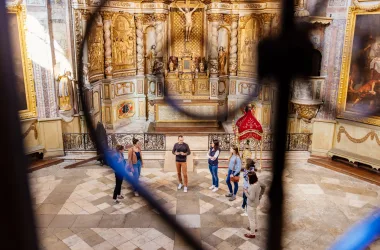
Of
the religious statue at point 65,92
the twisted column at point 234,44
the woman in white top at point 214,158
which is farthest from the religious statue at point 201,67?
the woman in white top at point 214,158

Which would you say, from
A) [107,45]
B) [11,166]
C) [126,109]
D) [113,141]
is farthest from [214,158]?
[126,109]

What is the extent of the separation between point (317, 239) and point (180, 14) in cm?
1227

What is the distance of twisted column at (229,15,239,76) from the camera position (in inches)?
640

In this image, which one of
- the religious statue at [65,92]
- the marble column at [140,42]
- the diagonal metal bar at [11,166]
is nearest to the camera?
the diagonal metal bar at [11,166]

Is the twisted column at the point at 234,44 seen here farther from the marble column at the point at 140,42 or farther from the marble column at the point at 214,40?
the marble column at the point at 140,42

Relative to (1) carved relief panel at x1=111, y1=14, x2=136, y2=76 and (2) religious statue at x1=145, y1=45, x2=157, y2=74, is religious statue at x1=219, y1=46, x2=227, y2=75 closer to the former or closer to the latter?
(2) religious statue at x1=145, y1=45, x2=157, y2=74

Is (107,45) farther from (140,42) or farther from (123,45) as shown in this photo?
(140,42)

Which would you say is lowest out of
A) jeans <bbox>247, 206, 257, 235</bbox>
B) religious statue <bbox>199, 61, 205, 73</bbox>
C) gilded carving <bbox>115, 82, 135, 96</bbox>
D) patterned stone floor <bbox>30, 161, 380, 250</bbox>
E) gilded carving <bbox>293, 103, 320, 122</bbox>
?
patterned stone floor <bbox>30, 161, 380, 250</bbox>

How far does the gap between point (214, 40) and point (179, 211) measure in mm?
9904

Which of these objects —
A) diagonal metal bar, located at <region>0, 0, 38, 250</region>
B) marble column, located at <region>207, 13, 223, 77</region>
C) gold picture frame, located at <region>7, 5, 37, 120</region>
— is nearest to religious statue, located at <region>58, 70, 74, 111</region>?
gold picture frame, located at <region>7, 5, 37, 120</region>

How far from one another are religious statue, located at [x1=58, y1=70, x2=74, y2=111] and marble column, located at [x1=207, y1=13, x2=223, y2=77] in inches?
258

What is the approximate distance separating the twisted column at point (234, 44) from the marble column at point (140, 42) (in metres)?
4.04

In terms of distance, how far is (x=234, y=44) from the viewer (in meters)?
16.4

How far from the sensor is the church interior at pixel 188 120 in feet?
25.0
